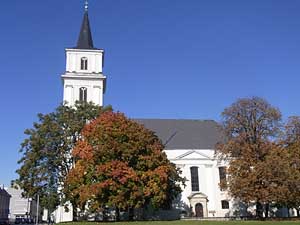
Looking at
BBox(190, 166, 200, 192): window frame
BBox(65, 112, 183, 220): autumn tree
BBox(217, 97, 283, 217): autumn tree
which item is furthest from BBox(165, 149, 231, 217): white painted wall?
BBox(65, 112, 183, 220): autumn tree

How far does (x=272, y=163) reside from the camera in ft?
131

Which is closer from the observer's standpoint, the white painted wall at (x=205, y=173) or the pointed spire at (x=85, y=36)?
the white painted wall at (x=205, y=173)

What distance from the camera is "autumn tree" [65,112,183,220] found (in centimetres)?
3672

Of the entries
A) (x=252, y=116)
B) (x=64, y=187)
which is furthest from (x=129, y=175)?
(x=252, y=116)

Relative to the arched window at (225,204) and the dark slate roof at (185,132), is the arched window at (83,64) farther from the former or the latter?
the arched window at (225,204)

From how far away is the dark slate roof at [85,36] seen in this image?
5813 cm

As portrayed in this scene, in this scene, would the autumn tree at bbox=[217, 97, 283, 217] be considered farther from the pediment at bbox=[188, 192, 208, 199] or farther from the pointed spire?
the pointed spire

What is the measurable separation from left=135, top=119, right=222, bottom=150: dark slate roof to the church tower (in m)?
9.47

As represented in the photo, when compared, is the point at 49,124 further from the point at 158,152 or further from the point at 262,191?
the point at 262,191

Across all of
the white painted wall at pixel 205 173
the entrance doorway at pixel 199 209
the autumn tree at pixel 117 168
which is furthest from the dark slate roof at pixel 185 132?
the autumn tree at pixel 117 168

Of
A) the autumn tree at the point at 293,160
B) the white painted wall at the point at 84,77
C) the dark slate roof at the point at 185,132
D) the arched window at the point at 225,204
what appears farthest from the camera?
the dark slate roof at the point at 185,132

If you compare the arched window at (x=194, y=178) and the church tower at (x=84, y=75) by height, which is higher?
the church tower at (x=84, y=75)

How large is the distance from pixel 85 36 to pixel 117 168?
95.7 feet

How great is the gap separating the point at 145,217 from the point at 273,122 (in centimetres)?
2073
